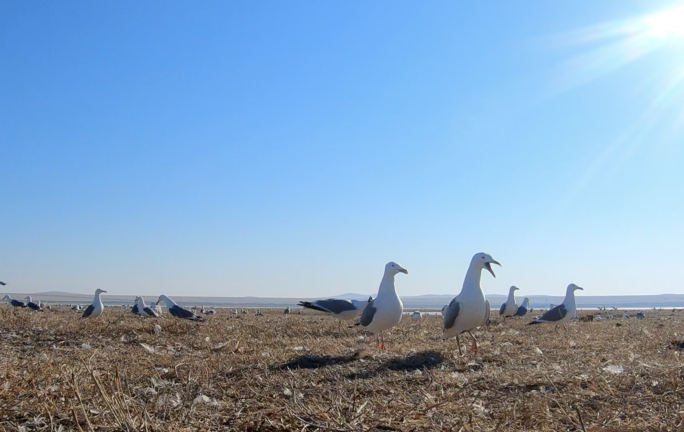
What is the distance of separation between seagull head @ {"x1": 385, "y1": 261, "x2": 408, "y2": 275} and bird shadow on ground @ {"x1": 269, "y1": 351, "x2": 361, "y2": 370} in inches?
165

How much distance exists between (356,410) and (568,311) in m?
16.7

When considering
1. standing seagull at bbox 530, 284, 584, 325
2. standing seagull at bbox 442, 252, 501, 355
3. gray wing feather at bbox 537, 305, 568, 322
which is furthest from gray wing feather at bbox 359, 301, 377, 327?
gray wing feather at bbox 537, 305, 568, 322

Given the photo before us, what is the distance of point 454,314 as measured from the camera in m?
9.14

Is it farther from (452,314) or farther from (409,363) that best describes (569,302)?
(409,363)

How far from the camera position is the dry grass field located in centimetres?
320

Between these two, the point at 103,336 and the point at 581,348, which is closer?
the point at 581,348

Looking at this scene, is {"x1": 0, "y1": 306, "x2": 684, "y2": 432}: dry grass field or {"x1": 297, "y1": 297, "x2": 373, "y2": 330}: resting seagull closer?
{"x1": 0, "y1": 306, "x2": 684, "y2": 432}: dry grass field

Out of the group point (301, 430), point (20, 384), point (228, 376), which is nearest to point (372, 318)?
point (228, 376)

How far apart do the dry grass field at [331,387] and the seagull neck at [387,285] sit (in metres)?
1.82

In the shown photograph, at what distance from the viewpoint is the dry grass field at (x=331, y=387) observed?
3.20m

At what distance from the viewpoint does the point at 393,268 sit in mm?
11930

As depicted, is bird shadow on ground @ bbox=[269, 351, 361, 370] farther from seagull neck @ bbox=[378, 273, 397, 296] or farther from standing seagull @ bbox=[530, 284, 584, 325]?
standing seagull @ bbox=[530, 284, 584, 325]

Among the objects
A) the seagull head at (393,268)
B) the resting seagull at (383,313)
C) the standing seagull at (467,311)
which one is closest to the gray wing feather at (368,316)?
the resting seagull at (383,313)

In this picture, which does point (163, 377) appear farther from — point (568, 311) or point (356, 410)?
point (568, 311)
